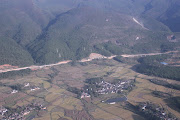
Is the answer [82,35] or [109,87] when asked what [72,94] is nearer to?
[109,87]

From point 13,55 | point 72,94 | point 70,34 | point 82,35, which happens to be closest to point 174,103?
point 72,94

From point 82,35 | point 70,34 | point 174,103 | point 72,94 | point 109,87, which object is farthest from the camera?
point 70,34

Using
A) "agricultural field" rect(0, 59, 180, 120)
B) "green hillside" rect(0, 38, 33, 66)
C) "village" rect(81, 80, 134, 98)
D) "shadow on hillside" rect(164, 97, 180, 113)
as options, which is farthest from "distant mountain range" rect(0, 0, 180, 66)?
"shadow on hillside" rect(164, 97, 180, 113)

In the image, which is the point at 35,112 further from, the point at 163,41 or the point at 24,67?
the point at 163,41

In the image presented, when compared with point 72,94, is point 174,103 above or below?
above

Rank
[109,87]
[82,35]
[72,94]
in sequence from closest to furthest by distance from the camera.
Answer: [72,94]
[109,87]
[82,35]

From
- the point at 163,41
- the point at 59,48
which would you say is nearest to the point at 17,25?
the point at 59,48

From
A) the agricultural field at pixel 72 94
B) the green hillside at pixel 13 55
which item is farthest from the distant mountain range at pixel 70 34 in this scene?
the agricultural field at pixel 72 94
